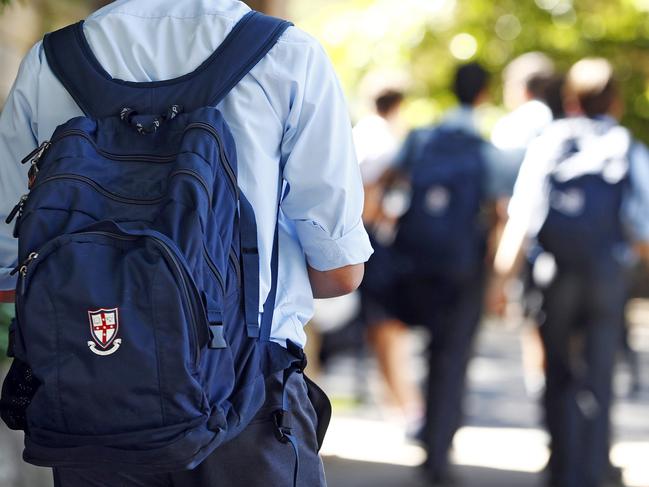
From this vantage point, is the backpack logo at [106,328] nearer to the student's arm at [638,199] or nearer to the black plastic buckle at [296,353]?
the black plastic buckle at [296,353]

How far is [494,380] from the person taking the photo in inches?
468

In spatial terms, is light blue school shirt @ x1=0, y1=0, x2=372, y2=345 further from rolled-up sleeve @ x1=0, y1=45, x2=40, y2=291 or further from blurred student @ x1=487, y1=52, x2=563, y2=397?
blurred student @ x1=487, y1=52, x2=563, y2=397

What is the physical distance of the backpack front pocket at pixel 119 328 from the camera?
2.28 meters

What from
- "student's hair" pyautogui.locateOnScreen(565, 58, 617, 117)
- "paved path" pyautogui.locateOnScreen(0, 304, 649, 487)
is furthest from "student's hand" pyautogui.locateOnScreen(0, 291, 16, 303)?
"student's hair" pyautogui.locateOnScreen(565, 58, 617, 117)

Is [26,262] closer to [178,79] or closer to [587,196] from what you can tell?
[178,79]

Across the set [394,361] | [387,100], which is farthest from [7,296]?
[394,361]

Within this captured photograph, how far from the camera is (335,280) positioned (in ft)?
9.14

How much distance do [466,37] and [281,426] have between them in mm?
12388

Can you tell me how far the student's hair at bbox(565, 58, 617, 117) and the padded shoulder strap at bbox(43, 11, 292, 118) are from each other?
4.07 metres

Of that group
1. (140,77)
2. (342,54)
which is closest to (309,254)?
(140,77)

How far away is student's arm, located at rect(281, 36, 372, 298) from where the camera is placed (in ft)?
8.54

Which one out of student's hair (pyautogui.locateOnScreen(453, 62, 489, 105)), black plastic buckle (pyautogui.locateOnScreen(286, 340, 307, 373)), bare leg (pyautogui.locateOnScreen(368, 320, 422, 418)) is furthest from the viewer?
bare leg (pyautogui.locateOnScreen(368, 320, 422, 418))

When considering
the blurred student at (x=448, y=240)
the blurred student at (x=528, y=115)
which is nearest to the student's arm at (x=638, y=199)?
the blurred student at (x=528, y=115)

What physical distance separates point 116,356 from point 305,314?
557mm
